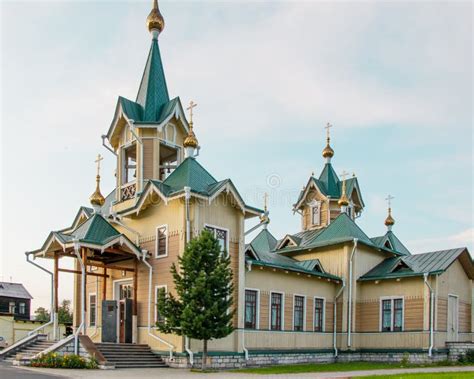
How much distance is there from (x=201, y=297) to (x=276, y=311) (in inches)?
265

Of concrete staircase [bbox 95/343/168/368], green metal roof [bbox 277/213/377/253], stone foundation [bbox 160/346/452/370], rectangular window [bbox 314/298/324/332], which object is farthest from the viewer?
green metal roof [bbox 277/213/377/253]

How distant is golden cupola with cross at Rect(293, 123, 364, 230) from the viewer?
33.7m

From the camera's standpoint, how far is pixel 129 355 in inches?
758

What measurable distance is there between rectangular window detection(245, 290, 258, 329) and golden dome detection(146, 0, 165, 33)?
12.9 meters

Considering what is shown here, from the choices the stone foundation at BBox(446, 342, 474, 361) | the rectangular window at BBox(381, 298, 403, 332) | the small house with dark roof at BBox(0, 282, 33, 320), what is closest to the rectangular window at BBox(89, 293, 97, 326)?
the rectangular window at BBox(381, 298, 403, 332)

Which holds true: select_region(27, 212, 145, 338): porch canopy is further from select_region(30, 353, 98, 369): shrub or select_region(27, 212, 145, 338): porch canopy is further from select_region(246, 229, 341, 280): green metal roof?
select_region(246, 229, 341, 280): green metal roof

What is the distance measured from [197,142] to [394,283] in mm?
11361

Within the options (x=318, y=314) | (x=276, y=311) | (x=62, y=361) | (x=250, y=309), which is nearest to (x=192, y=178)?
(x=250, y=309)

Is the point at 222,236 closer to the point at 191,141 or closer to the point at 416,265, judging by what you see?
the point at 191,141

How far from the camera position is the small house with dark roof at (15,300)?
2028 inches

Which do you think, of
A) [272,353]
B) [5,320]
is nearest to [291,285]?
[272,353]

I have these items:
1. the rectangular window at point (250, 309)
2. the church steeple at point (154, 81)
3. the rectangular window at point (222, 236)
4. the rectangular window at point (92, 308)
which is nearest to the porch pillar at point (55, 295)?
the rectangular window at point (92, 308)

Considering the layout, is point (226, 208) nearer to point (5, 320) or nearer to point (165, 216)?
point (165, 216)

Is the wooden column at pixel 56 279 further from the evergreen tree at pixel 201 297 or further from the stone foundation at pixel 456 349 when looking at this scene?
the stone foundation at pixel 456 349
